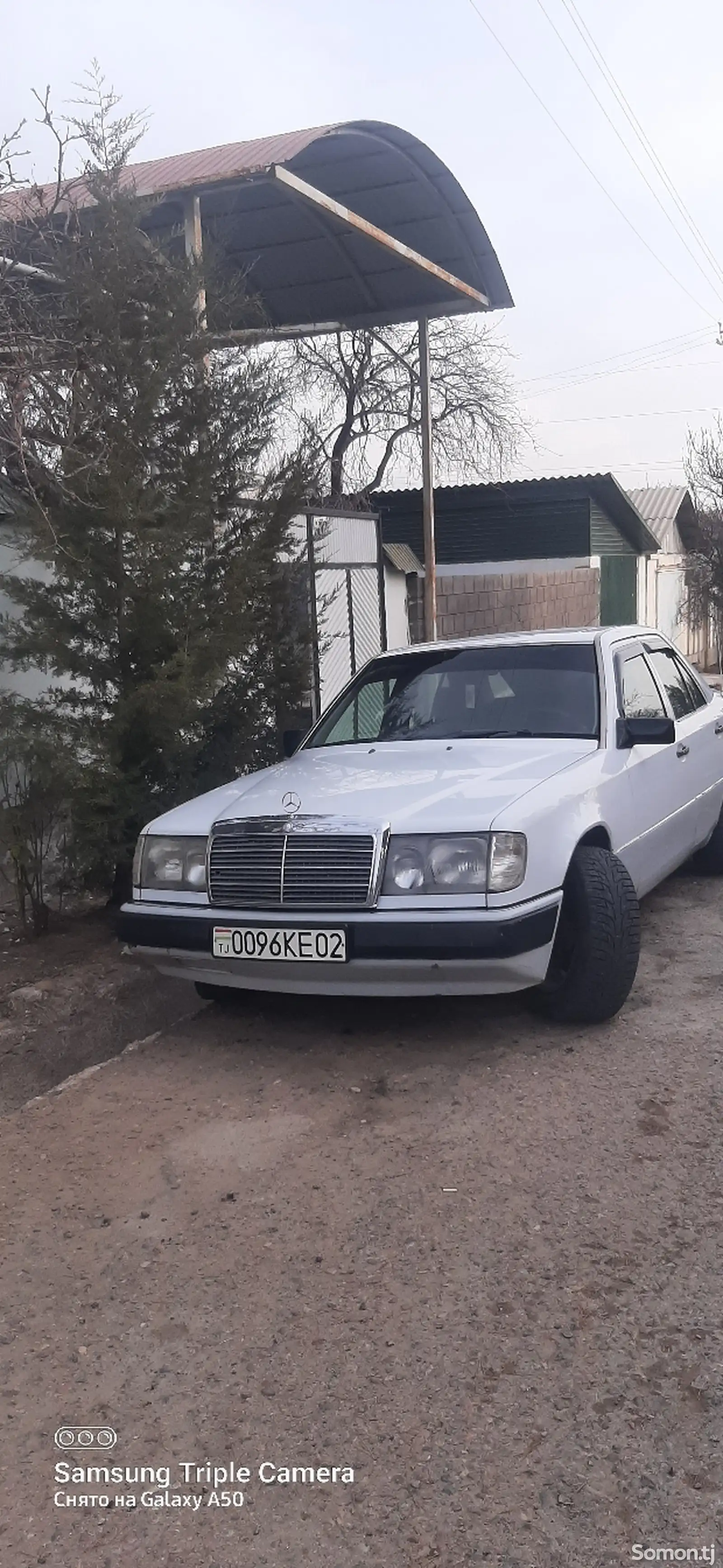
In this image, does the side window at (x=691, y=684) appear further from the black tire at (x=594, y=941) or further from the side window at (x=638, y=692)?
the black tire at (x=594, y=941)

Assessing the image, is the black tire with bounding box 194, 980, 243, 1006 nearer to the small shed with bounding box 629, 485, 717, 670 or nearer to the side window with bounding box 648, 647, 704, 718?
the side window with bounding box 648, 647, 704, 718

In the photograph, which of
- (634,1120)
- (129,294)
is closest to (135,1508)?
(634,1120)

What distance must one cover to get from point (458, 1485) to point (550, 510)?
1053 inches

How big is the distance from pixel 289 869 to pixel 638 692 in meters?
2.45

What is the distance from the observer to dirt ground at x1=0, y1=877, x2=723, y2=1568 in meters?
2.27

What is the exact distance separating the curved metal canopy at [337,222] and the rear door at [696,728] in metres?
3.88

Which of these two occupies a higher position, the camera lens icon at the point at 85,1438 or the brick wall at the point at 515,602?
the brick wall at the point at 515,602

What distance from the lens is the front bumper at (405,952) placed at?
4234 millimetres

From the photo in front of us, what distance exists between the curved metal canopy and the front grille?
17.4ft

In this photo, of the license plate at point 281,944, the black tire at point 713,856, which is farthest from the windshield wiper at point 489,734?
the black tire at point 713,856

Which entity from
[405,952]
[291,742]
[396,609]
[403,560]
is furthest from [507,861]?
[403,560]

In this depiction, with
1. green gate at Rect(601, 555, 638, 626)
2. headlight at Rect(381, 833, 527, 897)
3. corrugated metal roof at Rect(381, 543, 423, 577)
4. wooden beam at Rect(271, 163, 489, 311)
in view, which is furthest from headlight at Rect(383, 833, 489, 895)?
green gate at Rect(601, 555, 638, 626)

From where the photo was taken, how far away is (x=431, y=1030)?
4.84m

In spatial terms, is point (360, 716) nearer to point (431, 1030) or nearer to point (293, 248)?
point (431, 1030)
